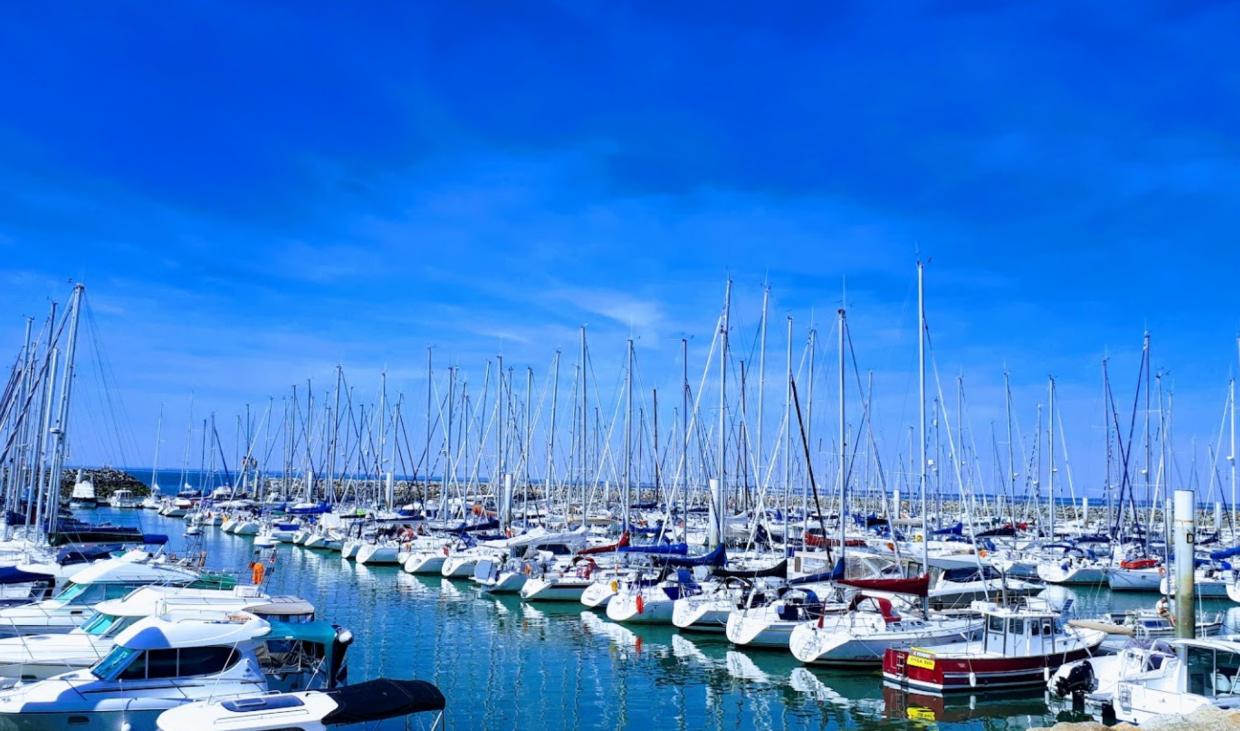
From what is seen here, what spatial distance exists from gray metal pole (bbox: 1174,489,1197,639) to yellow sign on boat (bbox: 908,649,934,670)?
6996 mm

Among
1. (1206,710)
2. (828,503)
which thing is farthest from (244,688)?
(828,503)

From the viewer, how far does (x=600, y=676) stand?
89.8ft

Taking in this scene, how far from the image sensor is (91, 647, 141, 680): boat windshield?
17969 millimetres

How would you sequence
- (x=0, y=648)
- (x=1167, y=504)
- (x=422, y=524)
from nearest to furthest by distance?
(x=0, y=648)
(x=1167, y=504)
(x=422, y=524)

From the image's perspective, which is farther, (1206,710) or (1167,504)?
(1167,504)

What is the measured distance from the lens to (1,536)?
48.9 m

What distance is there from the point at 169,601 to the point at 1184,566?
2661 centimetres

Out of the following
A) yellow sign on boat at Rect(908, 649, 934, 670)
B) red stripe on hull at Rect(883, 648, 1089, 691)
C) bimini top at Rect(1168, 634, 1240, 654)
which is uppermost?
bimini top at Rect(1168, 634, 1240, 654)

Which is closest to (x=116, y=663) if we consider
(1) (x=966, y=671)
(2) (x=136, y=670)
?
(2) (x=136, y=670)

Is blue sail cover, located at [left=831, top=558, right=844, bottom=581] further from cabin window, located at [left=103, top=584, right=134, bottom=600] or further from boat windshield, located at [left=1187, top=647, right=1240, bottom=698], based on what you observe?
cabin window, located at [left=103, top=584, right=134, bottom=600]

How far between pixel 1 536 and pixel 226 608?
110 feet

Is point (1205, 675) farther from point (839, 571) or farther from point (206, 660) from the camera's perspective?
point (206, 660)

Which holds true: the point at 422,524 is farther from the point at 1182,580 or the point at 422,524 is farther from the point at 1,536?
the point at 1182,580

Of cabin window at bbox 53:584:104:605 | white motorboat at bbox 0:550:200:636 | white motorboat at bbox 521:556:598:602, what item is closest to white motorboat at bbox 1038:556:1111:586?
white motorboat at bbox 521:556:598:602
